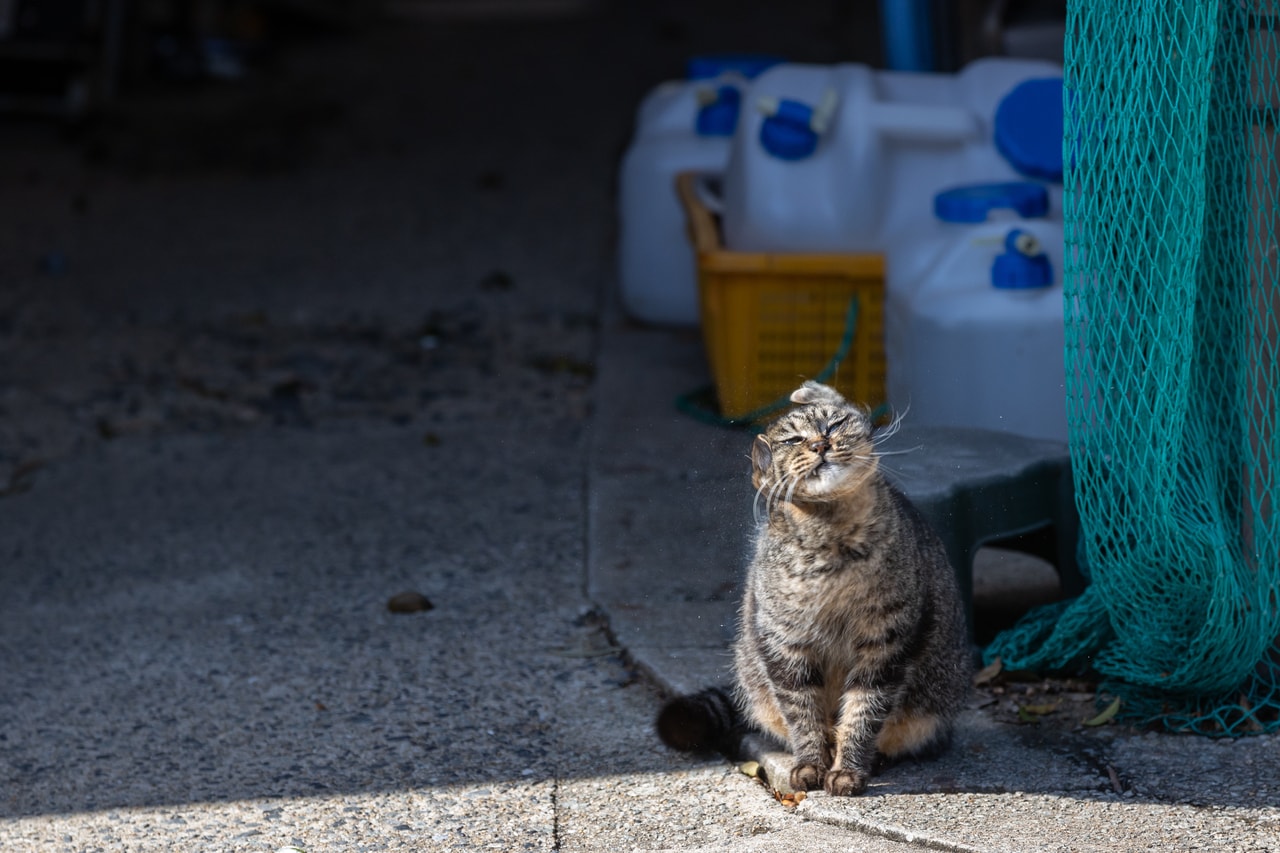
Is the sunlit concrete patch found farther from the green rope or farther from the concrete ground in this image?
the green rope

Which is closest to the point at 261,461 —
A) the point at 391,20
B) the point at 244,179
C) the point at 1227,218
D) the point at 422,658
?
the point at 422,658

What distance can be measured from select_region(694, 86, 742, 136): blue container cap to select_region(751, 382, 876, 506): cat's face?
334 centimetres

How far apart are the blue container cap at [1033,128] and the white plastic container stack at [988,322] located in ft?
0.63

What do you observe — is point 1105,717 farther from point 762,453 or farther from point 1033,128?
point 1033,128

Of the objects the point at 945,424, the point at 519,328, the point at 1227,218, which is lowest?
the point at 519,328

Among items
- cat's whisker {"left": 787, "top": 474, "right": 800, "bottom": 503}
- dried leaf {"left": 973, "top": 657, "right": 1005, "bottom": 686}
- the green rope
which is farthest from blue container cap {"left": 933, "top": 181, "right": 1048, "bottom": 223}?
cat's whisker {"left": 787, "top": 474, "right": 800, "bottom": 503}

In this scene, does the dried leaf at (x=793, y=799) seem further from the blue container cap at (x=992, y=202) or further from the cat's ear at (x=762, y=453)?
the blue container cap at (x=992, y=202)

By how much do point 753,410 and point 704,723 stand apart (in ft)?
4.92

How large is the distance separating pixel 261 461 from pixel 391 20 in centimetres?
929

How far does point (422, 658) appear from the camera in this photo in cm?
342

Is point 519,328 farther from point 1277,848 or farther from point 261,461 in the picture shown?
point 1277,848

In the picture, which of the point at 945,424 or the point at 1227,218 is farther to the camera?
the point at 945,424

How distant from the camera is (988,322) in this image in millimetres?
3744

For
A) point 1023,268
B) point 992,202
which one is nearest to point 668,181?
point 992,202
